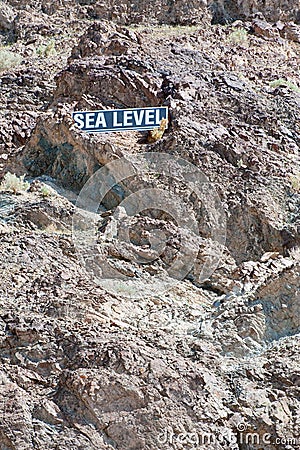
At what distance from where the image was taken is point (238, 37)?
17375 millimetres

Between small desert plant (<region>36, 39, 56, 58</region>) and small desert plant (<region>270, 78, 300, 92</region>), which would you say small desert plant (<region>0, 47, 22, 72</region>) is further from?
small desert plant (<region>270, 78, 300, 92</region>)

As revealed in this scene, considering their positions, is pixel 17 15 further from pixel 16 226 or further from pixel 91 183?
pixel 16 226

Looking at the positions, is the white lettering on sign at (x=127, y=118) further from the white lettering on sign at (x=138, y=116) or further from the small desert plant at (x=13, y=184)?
the small desert plant at (x=13, y=184)

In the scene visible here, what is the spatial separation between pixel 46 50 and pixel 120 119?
6677 millimetres

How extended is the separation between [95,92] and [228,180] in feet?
10.6

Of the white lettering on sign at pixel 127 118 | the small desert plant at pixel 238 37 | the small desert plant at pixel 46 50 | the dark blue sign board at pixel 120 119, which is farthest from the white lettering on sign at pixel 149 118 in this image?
the small desert plant at pixel 46 50

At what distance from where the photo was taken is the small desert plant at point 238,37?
56.2ft

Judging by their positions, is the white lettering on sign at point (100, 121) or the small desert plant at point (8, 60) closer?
the white lettering on sign at point (100, 121)

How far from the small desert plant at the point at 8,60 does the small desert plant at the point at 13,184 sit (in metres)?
7.19

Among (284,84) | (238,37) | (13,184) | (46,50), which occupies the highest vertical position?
(238,37)

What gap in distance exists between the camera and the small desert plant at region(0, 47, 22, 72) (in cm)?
1731

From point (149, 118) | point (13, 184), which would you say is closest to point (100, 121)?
point (149, 118)

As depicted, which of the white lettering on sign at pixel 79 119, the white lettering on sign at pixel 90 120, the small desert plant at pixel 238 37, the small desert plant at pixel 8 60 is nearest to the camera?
the white lettering on sign at pixel 79 119

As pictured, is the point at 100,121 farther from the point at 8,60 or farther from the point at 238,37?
the point at 238,37
